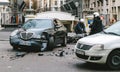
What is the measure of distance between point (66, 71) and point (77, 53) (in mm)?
1034

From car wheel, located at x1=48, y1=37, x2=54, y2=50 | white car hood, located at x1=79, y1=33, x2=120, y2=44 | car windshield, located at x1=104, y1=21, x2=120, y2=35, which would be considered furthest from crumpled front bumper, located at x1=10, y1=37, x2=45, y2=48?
white car hood, located at x1=79, y1=33, x2=120, y2=44

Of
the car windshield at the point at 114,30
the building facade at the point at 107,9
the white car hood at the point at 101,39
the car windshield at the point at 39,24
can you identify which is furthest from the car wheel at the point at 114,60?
the building facade at the point at 107,9

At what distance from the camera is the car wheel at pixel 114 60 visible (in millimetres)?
11016

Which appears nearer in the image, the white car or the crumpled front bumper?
the white car

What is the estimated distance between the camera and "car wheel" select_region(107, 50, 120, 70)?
1102 centimetres

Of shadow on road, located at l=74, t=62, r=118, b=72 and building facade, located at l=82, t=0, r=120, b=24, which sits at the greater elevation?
building facade, located at l=82, t=0, r=120, b=24

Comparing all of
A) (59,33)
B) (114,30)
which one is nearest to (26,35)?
(59,33)

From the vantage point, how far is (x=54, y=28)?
17.9 meters

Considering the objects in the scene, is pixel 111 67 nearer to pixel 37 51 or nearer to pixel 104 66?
pixel 104 66

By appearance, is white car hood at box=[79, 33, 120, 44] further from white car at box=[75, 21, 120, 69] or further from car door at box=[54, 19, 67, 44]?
car door at box=[54, 19, 67, 44]

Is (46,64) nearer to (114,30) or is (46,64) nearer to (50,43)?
(114,30)

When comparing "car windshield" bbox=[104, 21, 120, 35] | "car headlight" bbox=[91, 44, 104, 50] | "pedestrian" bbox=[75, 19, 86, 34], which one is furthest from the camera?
"pedestrian" bbox=[75, 19, 86, 34]

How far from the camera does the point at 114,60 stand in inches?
436

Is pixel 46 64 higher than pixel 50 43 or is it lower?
lower
